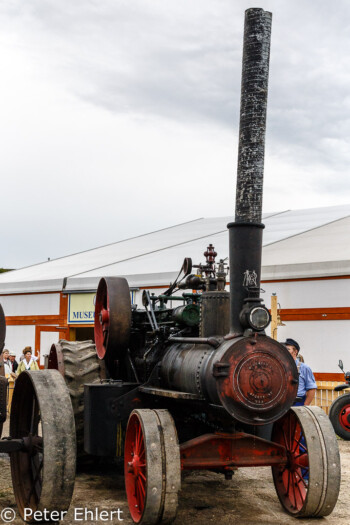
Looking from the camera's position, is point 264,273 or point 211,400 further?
point 264,273

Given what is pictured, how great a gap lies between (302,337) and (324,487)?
24.7 feet

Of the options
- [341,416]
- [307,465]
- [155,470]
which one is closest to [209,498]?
[307,465]

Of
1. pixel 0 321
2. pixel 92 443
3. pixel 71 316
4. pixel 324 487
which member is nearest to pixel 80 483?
pixel 92 443

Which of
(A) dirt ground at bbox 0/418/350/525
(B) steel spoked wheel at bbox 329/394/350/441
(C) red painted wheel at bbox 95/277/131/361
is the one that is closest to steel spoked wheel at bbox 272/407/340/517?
(A) dirt ground at bbox 0/418/350/525

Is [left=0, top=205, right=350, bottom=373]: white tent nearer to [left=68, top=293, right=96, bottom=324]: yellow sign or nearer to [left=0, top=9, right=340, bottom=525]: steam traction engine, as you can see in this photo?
[left=68, top=293, right=96, bottom=324]: yellow sign

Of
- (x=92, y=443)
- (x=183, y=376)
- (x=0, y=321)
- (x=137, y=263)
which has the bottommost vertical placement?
(x=92, y=443)

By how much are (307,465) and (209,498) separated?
114 cm

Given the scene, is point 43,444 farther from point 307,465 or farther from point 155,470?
point 307,465

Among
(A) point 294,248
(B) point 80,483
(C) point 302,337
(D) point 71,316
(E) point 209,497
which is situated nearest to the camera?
(E) point 209,497

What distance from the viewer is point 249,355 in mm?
4289

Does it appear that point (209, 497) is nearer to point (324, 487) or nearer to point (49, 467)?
point (324, 487)

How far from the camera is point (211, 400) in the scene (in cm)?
437

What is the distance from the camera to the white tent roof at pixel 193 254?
1234cm

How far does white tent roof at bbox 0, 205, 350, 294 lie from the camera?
1234 cm
